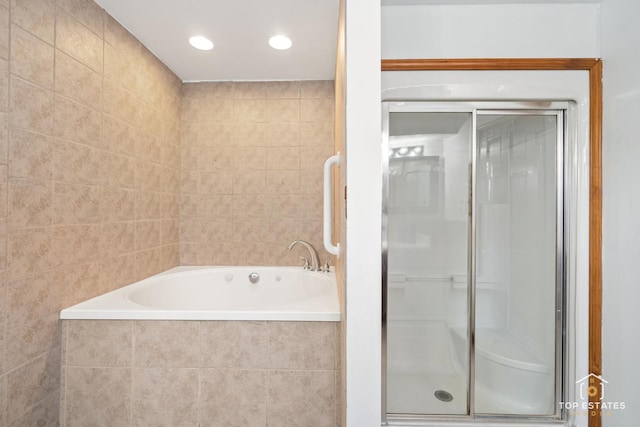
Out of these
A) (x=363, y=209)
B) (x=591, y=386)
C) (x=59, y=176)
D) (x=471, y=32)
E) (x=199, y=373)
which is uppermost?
(x=471, y=32)

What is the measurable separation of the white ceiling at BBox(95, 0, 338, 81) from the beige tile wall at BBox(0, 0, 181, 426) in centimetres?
18

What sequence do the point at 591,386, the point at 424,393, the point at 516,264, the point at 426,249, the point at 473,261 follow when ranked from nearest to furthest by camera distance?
the point at 591,386 < the point at 473,261 < the point at 424,393 < the point at 516,264 < the point at 426,249

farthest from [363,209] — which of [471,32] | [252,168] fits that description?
A: [252,168]

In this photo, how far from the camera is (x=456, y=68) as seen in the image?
5.33ft

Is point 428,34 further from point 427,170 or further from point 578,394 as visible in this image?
point 578,394

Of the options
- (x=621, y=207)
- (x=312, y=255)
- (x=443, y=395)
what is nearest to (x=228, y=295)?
(x=312, y=255)

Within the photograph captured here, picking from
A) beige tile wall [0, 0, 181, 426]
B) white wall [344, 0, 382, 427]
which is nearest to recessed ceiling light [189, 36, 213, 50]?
beige tile wall [0, 0, 181, 426]

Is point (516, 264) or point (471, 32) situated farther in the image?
point (516, 264)

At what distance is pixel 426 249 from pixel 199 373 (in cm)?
157

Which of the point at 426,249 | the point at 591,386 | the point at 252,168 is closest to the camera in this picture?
the point at 591,386

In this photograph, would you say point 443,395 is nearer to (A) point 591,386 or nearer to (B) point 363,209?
(A) point 591,386

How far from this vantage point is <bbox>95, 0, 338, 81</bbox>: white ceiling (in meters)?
1.68

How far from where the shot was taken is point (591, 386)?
5.25ft

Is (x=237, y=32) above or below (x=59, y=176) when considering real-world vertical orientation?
above
